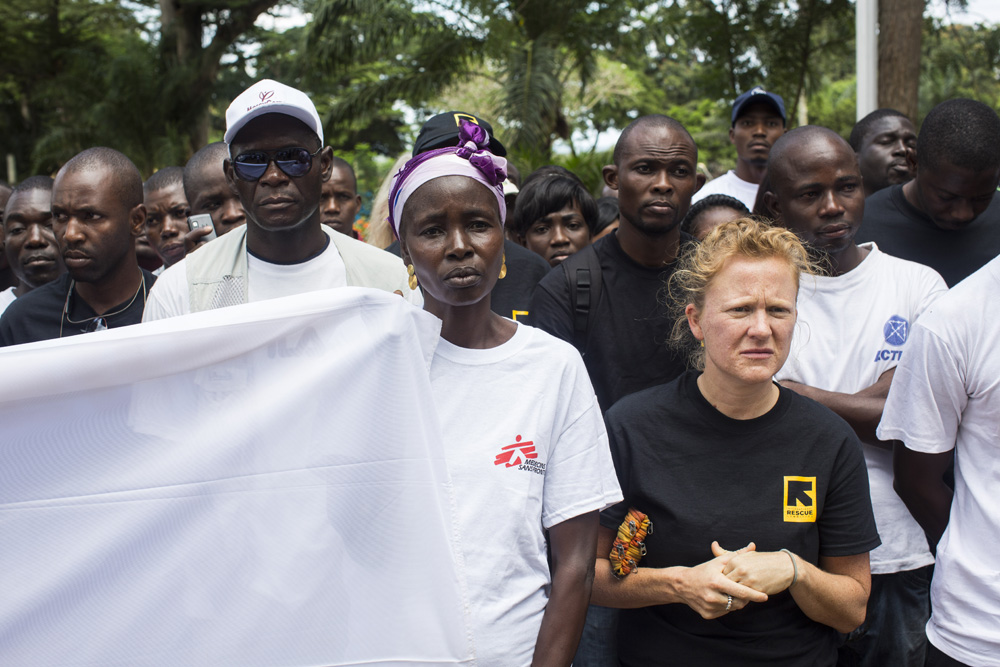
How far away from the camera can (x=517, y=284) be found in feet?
12.5

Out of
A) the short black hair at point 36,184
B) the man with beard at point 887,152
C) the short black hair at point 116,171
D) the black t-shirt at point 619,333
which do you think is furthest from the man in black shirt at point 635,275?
the short black hair at point 36,184

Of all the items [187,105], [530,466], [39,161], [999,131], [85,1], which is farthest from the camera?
[85,1]

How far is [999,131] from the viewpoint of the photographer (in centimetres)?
363

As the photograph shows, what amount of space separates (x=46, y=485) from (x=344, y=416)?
716 mm

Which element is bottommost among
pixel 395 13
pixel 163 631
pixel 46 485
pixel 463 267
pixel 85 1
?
pixel 163 631

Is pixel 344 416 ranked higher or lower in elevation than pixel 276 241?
lower

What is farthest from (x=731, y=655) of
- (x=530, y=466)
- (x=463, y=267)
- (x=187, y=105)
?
(x=187, y=105)

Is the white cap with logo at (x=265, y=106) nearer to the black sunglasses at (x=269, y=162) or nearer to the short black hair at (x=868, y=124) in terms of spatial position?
the black sunglasses at (x=269, y=162)

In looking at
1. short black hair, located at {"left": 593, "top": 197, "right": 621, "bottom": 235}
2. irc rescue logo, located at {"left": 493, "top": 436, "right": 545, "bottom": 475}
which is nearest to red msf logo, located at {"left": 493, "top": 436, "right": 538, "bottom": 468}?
irc rescue logo, located at {"left": 493, "top": 436, "right": 545, "bottom": 475}

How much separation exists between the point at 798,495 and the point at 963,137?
6.29ft

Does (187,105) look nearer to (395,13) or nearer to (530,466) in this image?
(395,13)

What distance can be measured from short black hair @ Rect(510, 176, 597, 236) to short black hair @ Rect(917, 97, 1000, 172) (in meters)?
1.67

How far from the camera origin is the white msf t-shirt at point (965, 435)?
2.68 meters

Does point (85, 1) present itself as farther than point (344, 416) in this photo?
Yes
